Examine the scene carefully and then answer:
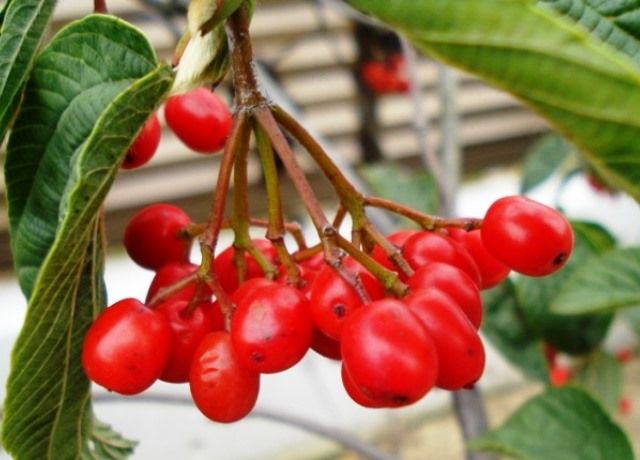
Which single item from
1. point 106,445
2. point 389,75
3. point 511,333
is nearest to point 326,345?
point 106,445

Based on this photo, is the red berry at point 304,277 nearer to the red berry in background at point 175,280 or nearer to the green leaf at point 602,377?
the red berry in background at point 175,280

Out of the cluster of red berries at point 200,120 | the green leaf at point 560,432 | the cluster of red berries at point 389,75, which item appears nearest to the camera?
the cluster of red berries at point 200,120

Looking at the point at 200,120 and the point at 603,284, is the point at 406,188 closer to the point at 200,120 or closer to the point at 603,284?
the point at 603,284

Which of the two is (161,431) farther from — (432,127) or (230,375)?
(230,375)

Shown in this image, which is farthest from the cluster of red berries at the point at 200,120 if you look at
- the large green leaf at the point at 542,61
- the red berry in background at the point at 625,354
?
the red berry in background at the point at 625,354

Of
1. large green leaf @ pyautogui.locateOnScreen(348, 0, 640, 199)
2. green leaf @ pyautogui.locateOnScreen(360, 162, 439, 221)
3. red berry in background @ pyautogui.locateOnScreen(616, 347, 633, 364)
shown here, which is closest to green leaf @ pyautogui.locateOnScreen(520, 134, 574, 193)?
green leaf @ pyautogui.locateOnScreen(360, 162, 439, 221)

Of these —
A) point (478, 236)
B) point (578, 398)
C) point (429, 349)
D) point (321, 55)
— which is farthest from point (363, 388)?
point (321, 55)

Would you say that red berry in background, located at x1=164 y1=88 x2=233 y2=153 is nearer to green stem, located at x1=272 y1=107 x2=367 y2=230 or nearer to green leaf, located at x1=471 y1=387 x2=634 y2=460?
green stem, located at x1=272 y1=107 x2=367 y2=230
